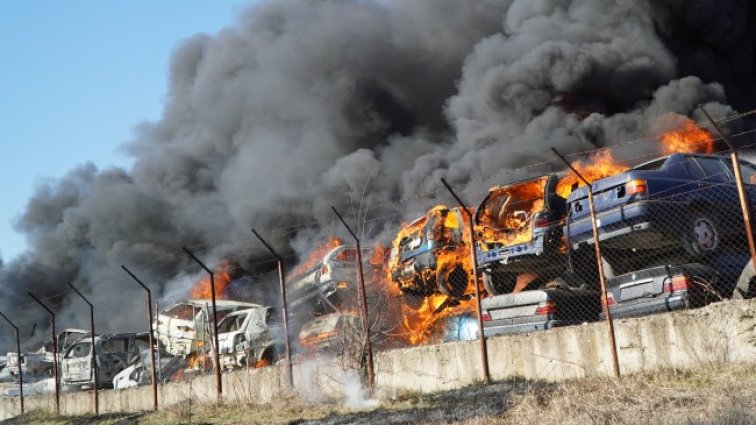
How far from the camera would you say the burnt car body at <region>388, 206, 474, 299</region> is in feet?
43.3

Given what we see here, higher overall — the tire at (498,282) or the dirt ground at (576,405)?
the tire at (498,282)

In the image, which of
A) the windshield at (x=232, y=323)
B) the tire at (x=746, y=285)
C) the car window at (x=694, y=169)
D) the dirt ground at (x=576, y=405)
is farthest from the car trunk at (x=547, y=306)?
the windshield at (x=232, y=323)

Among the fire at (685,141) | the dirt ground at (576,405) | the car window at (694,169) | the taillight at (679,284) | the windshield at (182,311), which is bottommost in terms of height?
the dirt ground at (576,405)

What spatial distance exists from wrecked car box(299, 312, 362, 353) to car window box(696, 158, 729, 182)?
4.85m

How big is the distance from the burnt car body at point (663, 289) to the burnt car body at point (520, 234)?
68.7 inches

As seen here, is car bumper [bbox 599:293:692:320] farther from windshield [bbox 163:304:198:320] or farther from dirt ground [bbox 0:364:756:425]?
windshield [bbox 163:304:198:320]

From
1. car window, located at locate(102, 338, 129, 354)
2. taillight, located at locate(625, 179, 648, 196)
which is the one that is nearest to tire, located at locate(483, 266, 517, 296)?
taillight, located at locate(625, 179, 648, 196)

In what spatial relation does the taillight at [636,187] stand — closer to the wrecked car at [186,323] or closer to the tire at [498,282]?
the tire at [498,282]

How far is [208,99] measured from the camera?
40906mm

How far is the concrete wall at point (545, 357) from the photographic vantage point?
290 inches

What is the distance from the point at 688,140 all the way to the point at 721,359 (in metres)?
12.2

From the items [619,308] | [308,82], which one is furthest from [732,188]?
[308,82]

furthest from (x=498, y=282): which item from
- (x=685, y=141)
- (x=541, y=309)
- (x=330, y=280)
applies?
(x=685, y=141)

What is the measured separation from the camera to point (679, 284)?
336 inches
